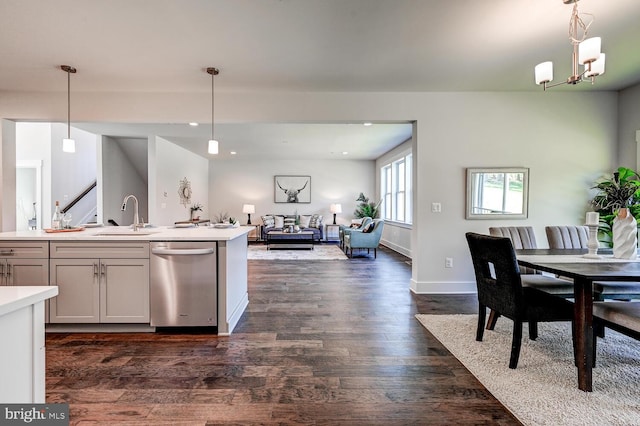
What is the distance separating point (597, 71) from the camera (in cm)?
212

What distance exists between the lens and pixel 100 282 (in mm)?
2713

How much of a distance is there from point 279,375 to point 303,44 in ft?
8.87

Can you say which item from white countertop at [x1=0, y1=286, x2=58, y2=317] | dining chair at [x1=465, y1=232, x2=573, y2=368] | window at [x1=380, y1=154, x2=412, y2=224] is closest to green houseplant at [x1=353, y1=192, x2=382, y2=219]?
window at [x1=380, y1=154, x2=412, y2=224]

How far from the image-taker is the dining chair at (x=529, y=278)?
251 cm

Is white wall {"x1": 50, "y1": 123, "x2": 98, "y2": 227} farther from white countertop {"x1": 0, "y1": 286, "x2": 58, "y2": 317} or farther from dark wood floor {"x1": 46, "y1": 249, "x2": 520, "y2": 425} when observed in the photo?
white countertop {"x1": 0, "y1": 286, "x2": 58, "y2": 317}

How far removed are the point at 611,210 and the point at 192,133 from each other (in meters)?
6.66

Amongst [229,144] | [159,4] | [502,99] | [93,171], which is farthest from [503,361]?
[93,171]

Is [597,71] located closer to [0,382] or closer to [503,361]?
[503,361]

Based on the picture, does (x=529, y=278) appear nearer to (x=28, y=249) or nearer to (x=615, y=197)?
(x=615, y=197)

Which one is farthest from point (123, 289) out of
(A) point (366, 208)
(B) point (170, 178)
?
(A) point (366, 208)

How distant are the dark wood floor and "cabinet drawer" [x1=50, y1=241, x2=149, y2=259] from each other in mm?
704

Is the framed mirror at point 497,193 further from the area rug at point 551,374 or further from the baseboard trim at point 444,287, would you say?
the area rug at point 551,374

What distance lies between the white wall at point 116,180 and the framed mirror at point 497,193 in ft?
21.2

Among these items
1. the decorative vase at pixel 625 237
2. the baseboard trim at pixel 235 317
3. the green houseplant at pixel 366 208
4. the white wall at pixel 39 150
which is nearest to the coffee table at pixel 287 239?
the green houseplant at pixel 366 208
